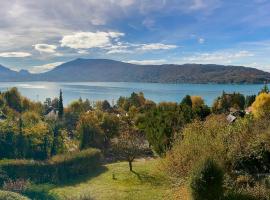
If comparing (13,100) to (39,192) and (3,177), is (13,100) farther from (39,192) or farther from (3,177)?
(39,192)

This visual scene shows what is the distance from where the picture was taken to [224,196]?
19.2 m

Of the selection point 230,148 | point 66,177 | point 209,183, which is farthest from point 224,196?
point 66,177

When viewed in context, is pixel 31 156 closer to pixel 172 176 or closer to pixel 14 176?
pixel 14 176

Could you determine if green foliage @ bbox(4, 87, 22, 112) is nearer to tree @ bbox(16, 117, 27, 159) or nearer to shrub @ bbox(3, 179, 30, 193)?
tree @ bbox(16, 117, 27, 159)

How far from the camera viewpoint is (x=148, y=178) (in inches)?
1238

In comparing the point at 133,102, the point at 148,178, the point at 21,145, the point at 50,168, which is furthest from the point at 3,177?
the point at 133,102

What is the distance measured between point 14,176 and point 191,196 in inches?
811

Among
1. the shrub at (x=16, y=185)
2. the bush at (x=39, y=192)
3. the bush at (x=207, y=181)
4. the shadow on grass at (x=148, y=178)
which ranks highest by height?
the bush at (x=207, y=181)

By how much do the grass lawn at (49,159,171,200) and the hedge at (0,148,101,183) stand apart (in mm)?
1942

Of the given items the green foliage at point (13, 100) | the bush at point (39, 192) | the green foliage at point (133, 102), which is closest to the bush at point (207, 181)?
the bush at point (39, 192)

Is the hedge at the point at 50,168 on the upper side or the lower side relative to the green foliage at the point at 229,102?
lower

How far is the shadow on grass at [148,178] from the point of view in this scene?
30.0 m

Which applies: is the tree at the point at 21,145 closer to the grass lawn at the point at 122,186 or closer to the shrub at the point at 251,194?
the grass lawn at the point at 122,186

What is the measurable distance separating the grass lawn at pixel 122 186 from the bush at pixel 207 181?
258 inches
